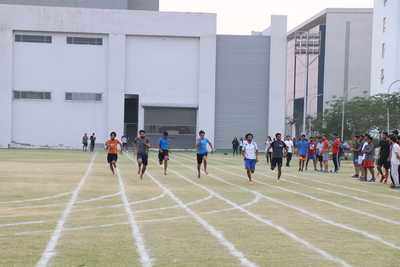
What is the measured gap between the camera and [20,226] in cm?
1146

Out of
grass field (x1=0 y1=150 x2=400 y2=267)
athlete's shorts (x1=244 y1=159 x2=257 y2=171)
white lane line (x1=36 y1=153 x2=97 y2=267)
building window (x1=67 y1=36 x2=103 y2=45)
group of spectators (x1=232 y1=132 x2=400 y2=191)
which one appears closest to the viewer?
white lane line (x1=36 y1=153 x2=97 y2=267)

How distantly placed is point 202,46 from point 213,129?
Answer: 793cm

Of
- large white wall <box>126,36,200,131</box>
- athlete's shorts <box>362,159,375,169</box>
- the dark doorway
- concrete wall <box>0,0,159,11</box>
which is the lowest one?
athlete's shorts <box>362,159,375,169</box>

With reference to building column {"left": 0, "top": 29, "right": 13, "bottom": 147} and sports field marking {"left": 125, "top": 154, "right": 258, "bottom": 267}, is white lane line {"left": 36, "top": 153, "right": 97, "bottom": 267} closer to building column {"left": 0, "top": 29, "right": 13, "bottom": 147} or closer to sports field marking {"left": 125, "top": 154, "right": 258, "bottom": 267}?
sports field marking {"left": 125, "top": 154, "right": 258, "bottom": 267}

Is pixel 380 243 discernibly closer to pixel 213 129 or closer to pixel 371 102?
pixel 371 102

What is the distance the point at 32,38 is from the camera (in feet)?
221

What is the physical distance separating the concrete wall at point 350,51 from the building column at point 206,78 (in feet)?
107

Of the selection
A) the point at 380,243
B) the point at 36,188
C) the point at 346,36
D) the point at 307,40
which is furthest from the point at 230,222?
the point at 346,36

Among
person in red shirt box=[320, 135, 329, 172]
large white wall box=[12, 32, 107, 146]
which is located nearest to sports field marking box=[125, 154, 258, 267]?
person in red shirt box=[320, 135, 329, 172]

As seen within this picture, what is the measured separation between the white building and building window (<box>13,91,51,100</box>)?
0.09 meters

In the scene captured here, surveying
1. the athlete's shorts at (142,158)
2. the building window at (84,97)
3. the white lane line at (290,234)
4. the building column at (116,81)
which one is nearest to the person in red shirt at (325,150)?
the athlete's shorts at (142,158)

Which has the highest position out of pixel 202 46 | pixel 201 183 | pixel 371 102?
pixel 202 46

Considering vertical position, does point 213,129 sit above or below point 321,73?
below

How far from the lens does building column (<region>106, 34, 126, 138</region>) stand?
A: 6719 cm
